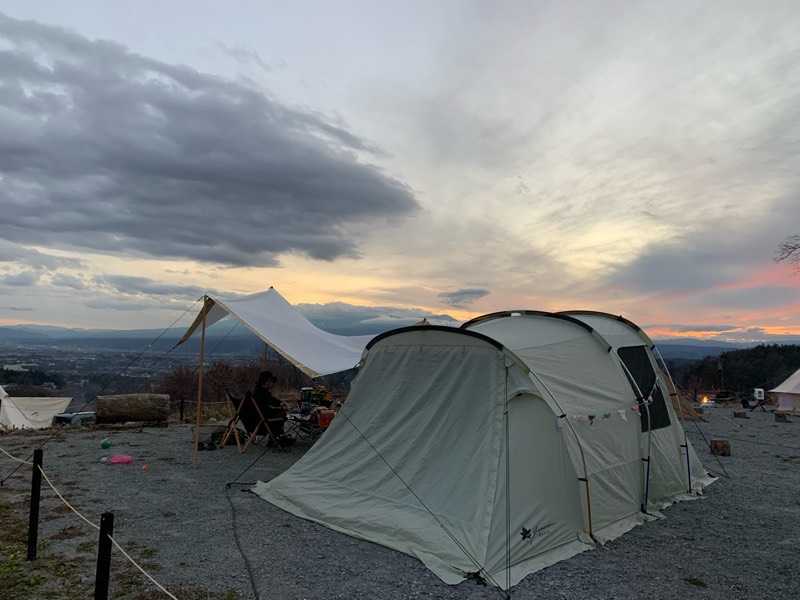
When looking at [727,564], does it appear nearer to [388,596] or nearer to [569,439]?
[569,439]

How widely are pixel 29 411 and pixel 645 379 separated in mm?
23132

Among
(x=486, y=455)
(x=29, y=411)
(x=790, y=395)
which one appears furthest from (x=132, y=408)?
(x=790, y=395)

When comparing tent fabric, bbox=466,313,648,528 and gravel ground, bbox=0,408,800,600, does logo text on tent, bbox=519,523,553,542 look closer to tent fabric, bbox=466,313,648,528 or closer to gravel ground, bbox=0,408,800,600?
gravel ground, bbox=0,408,800,600

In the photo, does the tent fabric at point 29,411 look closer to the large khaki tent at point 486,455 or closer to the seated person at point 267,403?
the seated person at point 267,403

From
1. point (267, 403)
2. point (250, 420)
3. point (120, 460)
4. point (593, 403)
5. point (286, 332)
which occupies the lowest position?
point (120, 460)

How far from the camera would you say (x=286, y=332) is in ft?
34.0

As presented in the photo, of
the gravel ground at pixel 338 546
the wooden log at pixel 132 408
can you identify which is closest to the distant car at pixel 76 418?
the wooden log at pixel 132 408

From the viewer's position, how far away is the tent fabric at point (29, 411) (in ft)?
64.5

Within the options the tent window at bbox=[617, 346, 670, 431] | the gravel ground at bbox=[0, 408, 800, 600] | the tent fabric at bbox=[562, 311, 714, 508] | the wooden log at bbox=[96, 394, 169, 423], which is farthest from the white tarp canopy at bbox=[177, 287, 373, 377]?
the tent window at bbox=[617, 346, 670, 431]

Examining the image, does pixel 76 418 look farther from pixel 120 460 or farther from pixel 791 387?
pixel 791 387

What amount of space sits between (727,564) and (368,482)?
11.5 ft

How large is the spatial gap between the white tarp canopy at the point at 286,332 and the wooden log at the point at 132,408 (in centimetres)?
381

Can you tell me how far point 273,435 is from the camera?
31.7 ft

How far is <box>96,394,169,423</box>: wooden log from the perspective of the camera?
500 inches
